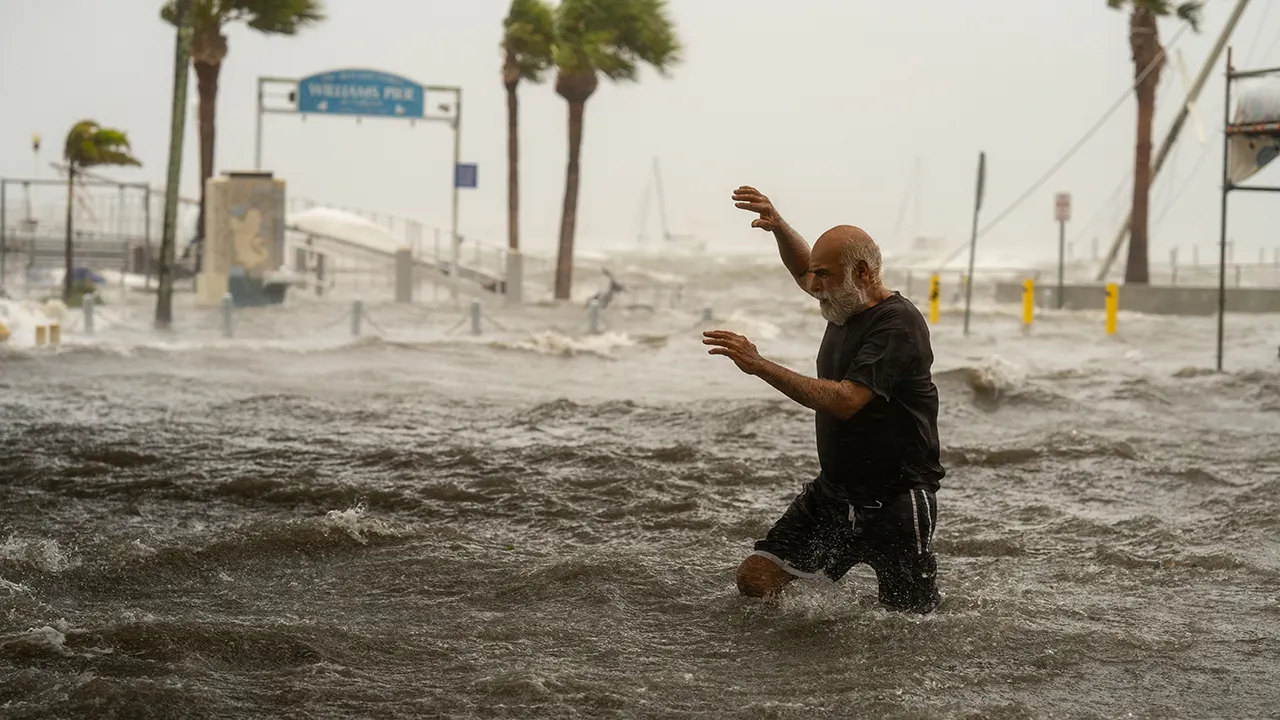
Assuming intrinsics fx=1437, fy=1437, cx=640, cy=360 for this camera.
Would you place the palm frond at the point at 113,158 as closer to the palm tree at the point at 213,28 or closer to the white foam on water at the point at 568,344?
the palm tree at the point at 213,28

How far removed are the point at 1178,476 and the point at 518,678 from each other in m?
6.19

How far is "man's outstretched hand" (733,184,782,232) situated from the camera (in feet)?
17.5

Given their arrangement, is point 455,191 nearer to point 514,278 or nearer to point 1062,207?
point 514,278

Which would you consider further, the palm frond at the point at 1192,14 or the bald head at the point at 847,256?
the palm frond at the point at 1192,14

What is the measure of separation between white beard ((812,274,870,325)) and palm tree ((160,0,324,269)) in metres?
27.3

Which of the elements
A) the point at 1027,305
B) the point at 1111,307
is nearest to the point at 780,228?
the point at 1111,307

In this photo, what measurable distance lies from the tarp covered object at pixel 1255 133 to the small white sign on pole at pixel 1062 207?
39.2ft

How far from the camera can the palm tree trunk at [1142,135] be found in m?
33.4

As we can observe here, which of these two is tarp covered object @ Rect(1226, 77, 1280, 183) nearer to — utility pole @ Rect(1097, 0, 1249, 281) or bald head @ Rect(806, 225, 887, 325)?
bald head @ Rect(806, 225, 887, 325)

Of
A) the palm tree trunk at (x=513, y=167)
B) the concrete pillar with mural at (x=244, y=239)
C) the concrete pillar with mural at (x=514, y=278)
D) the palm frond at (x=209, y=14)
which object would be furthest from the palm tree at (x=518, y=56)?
the concrete pillar with mural at (x=244, y=239)

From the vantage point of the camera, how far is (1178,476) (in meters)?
9.55

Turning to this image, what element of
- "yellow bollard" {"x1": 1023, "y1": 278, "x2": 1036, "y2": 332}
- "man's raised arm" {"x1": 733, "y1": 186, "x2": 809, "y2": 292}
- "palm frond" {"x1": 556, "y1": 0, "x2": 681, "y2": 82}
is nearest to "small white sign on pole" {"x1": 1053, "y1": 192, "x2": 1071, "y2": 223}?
"yellow bollard" {"x1": 1023, "y1": 278, "x2": 1036, "y2": 332}

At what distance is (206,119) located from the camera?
108 feet

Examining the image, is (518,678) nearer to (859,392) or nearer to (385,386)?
(859,392)
